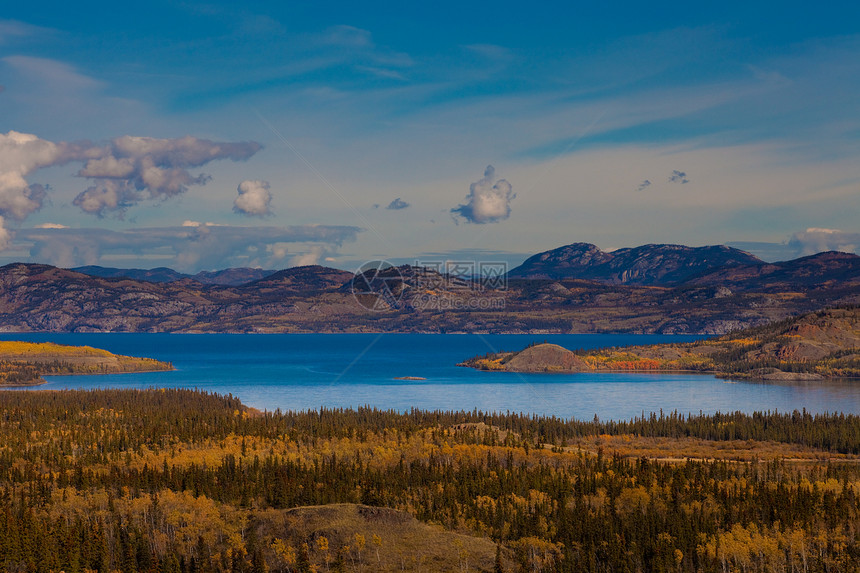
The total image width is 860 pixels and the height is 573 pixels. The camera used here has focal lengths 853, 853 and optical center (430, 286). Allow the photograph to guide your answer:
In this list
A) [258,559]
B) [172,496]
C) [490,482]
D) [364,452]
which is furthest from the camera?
[364,452]

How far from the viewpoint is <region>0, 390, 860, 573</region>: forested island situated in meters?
111

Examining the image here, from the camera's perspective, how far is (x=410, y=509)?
5148 inches

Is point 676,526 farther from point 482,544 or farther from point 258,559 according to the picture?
point 258,559

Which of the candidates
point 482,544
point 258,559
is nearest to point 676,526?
point 482,544

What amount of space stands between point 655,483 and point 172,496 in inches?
3050

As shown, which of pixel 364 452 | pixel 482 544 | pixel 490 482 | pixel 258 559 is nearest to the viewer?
pixel 258 559

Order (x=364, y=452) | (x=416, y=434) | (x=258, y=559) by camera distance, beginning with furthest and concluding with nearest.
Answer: (x=416, y=434), (x=364, y=452), (x=258, y=559)

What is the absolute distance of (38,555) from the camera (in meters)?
109

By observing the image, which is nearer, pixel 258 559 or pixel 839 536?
pixel 258 559

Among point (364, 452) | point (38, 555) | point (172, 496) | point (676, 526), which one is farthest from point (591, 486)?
point (38, 555)

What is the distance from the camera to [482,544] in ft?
378

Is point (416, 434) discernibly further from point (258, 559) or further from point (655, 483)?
point (258, 559)

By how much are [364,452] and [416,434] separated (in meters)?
21.4

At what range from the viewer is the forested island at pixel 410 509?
11094 cm
